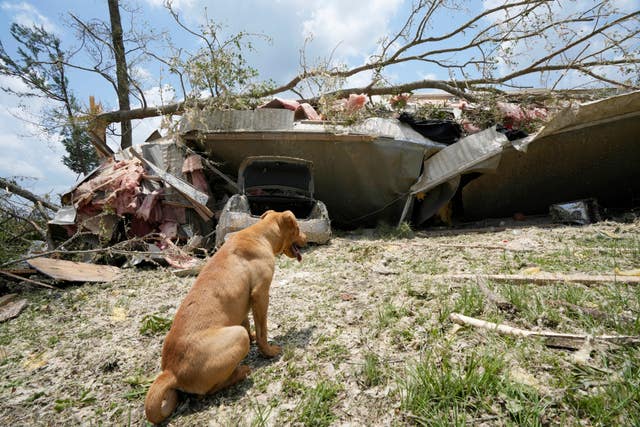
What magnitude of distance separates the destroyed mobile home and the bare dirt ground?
2764 mm

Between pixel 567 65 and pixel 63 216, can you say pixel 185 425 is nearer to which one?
pixel 63 216

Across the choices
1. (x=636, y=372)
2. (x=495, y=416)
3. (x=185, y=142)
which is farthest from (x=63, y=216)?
(x=636, y=372)

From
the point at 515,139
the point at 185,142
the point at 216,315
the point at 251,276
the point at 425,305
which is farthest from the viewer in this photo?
the point at 185,142

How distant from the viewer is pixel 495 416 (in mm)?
1718

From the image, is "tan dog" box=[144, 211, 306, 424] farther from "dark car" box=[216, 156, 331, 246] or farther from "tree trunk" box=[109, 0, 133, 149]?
"tree trunk" box=[109, 0, 133, 149]

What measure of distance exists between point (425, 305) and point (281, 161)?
204 inches

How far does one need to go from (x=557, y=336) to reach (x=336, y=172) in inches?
271

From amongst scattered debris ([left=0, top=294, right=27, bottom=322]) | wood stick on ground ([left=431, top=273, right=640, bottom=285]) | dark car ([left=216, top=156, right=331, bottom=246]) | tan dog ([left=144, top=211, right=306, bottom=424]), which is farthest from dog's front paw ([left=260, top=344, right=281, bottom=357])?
dark car ([left=216, top=156, right=331, bottom=246])

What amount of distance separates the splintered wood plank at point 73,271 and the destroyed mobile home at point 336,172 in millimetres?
956

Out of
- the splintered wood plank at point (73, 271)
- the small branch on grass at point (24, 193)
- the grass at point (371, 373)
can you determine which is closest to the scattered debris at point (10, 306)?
the splintered wood plank at point (73, 271)

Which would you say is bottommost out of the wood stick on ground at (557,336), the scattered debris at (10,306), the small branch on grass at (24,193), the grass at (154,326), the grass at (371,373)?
the scattered debris at (10,306)

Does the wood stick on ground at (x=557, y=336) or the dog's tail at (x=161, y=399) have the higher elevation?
the wood stick on ground at (x=557, y=336)

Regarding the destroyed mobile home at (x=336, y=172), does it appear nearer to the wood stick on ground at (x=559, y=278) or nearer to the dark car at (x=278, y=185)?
the dark car at (x=278, y=185)

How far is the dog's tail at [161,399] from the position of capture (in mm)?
1995
